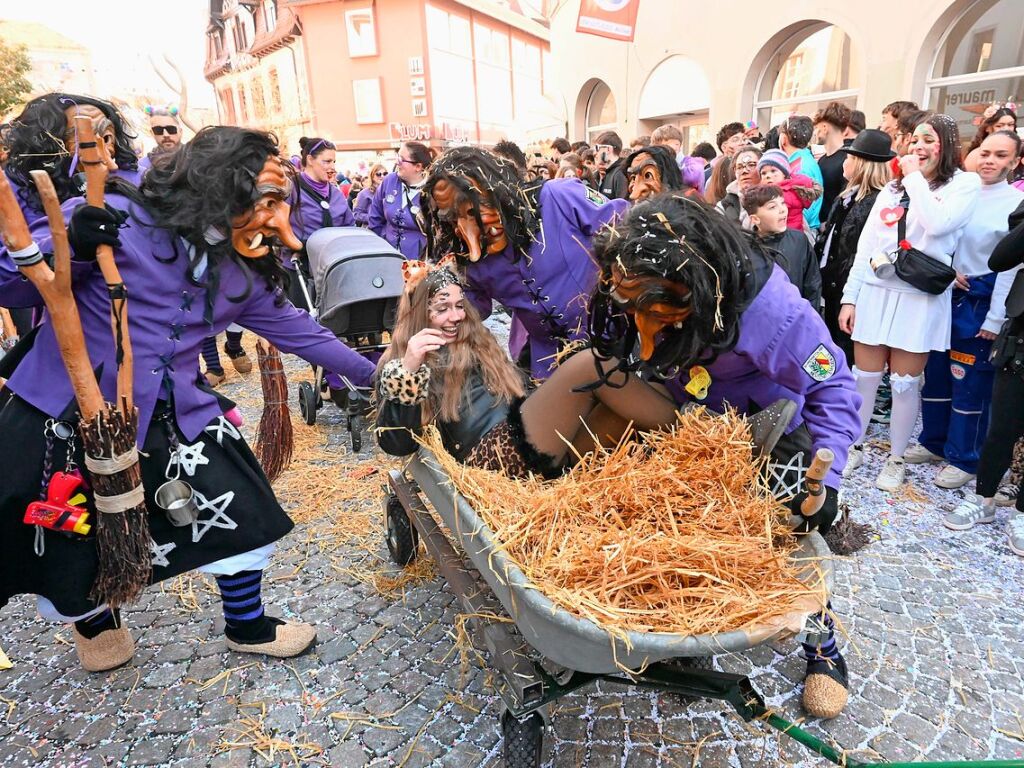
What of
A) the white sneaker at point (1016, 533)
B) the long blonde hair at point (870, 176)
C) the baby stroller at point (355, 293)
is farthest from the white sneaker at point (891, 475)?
the baby stroller at point (355, 293)

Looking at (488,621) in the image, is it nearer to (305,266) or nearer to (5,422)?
(5,422)

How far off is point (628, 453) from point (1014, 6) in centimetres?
999

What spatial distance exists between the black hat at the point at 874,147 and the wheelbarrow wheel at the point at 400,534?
359 centimetres

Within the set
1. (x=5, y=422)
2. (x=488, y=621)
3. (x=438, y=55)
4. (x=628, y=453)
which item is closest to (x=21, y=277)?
(x=5, y=422)

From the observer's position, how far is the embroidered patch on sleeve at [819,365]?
190cm

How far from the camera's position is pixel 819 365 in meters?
1.90

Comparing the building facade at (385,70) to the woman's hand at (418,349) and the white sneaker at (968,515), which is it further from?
the woman's hand at (418,349)

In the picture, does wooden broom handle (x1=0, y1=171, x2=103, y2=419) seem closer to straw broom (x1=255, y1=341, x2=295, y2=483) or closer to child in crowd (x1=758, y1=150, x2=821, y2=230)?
straw broom (x1=255, y1=341, x2=295, y2=483)

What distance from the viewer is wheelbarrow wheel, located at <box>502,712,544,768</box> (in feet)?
6.12

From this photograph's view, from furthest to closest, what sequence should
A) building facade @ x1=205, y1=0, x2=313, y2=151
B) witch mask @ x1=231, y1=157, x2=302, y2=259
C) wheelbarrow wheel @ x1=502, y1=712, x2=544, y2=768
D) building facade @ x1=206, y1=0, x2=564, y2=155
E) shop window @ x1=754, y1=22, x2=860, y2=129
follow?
building facade @ x1=205, y1=0, x2=313, y2=151, building facade @ x1=206, y1=0, x2=564, y2=155, shop window @ x1=754, y1=22, x2=860, y2=129, witch mask @ x1=231, y1=157, x2=302, y2=259, wheelbarrow wheel @ x1=502, y1=712, x2=544, y2=768

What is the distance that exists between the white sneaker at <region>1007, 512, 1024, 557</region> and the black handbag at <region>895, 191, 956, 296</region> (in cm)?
127

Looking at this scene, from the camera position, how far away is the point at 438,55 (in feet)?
87.2

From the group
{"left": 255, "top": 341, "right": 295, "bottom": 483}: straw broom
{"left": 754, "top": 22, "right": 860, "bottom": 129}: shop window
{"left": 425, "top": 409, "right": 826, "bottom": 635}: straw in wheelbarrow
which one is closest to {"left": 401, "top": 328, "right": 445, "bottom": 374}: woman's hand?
{"left": 425, "top": 409, "right": 826, "bottom": 635}: straw in wheelbarrow

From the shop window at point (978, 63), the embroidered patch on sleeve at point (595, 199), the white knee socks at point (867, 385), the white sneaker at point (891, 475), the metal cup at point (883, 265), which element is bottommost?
the white sneaker at point (891, 475)
